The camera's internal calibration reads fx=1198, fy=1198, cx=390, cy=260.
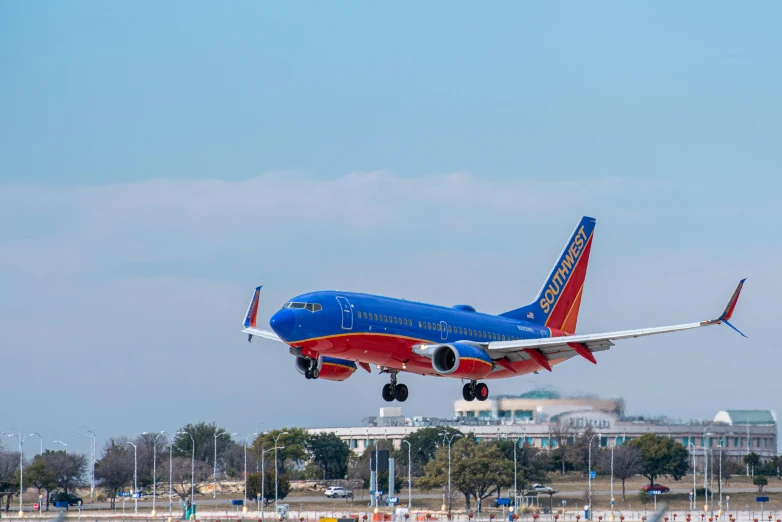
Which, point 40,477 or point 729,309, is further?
point 40,477

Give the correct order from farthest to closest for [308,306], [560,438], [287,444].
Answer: [287,444]
[560,438]
[308,306]

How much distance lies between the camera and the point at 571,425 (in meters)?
130

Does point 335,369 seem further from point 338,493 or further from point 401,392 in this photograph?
point 338,493

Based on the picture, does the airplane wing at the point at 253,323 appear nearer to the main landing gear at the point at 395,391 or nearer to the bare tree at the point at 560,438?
the main landing gear at the point at 395,391

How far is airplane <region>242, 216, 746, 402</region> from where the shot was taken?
2297 inches

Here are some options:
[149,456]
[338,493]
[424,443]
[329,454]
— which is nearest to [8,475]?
[149,456]

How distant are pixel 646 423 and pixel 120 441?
8270 cm

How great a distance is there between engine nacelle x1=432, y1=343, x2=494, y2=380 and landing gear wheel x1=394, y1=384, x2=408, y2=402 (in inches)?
156

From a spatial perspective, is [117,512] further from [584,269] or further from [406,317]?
[406,317]

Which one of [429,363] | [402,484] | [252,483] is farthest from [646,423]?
[429,363]

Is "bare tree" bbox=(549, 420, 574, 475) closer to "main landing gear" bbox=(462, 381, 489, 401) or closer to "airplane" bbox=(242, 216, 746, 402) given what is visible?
"airplane" bbox=(242, 216, 746, 402)

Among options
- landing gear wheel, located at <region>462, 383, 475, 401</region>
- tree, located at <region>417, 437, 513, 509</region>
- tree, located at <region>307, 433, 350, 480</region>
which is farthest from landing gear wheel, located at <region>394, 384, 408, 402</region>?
tree, located at <region>307, 433, 350, 480</region>

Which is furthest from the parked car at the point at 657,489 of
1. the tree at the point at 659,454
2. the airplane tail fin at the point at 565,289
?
the airplane tail fin at the point at 565,289

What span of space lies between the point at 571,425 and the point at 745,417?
3298 cm
